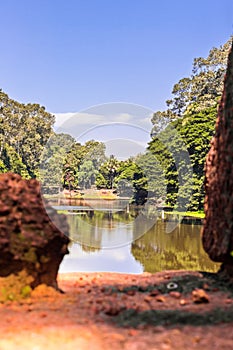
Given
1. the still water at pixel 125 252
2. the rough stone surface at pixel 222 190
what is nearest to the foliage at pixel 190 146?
the still water at pixel 125 252

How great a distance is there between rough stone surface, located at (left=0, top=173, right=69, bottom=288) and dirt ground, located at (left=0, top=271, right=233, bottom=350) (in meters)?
0.35

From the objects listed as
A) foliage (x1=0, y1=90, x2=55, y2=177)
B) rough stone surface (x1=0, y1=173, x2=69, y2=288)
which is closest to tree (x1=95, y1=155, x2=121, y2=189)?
rough stone surface (x1=0, y1=173, x2=69, y2=288)

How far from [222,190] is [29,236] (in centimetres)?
296

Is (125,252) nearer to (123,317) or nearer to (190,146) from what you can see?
(123,317)

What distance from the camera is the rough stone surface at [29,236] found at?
6.27 metres

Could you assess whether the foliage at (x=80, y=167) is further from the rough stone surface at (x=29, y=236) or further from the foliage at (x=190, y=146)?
the rough stone surface at (x=29, y=236)

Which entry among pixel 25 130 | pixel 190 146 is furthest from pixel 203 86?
pixel 25 130

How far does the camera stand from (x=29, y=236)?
632cm

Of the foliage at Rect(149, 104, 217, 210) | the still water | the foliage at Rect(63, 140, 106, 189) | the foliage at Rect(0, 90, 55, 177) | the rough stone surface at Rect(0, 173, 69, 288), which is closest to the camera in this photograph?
the rough stone surface at Rect(0, 173, 69, 288)

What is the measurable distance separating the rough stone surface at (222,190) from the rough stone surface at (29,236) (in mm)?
2345

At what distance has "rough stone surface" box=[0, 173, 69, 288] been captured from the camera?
20.6ft

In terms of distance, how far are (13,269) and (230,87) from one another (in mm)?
4203

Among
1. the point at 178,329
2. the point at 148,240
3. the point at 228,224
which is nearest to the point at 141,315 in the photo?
the point at 178,329

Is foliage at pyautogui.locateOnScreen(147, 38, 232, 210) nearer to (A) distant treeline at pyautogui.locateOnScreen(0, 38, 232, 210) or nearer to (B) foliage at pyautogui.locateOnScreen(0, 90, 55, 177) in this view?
(A) distant treeline at pyautogui.locateOnScreen(0, 38, 232, 210)
